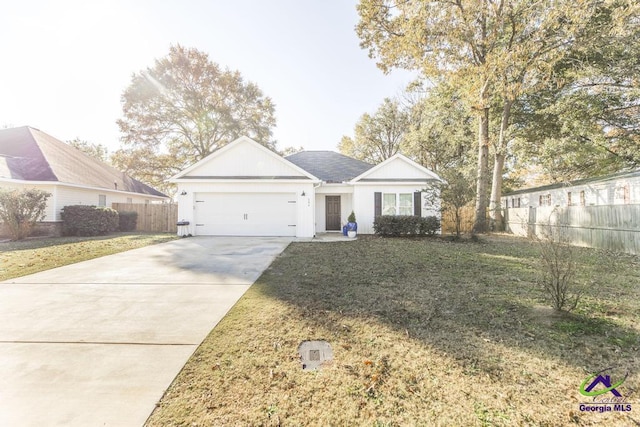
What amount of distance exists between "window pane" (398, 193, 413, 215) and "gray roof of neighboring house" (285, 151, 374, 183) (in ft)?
9.69

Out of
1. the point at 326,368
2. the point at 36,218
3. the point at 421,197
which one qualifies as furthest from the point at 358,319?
the point at 36,218

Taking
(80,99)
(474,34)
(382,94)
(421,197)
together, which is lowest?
(421,197)

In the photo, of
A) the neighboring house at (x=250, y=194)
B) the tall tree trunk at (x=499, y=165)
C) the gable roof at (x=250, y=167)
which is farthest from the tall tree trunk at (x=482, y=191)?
the gable roof at (x=250, y=167)

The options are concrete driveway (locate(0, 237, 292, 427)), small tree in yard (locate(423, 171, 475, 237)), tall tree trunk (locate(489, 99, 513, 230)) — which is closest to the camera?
concrete driveway (locate(0, 237, 292, 427))

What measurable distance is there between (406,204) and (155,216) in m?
14.6

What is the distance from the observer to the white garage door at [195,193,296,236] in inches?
514

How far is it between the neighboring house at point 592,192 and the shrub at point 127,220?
23072 millimetres

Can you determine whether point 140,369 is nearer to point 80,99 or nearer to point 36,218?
point 36,218

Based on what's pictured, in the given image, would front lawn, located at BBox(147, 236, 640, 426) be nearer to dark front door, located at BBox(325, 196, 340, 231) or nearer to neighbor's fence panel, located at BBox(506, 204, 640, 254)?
neighbor's fence panel, located at BBox(506, 204, 640, 254)

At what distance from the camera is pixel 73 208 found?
1344 cm

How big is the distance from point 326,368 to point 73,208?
16.3 m

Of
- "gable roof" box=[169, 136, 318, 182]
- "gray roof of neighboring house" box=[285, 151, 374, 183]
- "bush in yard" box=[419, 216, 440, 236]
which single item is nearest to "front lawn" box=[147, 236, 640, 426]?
"bush in yard" box=[419, 216, 440, 236]

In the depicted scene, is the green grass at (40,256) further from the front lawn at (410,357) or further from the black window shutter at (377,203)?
the black window shutter at (377,203)

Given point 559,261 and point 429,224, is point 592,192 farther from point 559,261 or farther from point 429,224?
point 559,261
